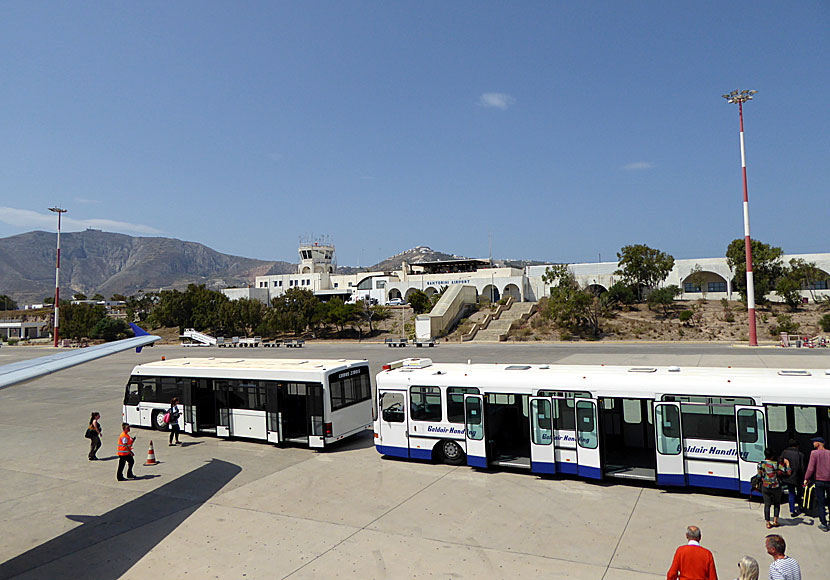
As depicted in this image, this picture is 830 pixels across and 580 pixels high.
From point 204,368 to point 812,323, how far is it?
61.3 m

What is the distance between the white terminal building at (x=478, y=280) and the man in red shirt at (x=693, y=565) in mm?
70216

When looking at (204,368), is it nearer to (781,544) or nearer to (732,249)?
(781,544)

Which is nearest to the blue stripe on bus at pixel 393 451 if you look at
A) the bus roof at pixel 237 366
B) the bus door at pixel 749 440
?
the bus roof at pixel 237 366

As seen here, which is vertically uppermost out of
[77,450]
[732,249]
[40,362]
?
[732,249]

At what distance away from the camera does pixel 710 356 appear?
37.8 m

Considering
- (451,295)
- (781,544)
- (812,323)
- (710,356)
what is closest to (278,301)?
(451,295)

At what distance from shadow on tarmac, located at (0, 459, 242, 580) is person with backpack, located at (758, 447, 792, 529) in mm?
10327

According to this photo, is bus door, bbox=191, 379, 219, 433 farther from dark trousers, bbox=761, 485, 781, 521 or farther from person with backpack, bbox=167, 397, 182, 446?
dark trousers, bbox=761, 485, 781, 521

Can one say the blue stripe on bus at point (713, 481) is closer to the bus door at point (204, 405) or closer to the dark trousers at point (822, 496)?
the dark trousers at point (822, 496)

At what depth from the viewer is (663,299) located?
65.6 metres

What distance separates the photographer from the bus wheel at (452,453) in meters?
A: 13.5

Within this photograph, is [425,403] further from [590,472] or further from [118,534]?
[118,534]

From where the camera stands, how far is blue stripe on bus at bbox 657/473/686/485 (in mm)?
11078

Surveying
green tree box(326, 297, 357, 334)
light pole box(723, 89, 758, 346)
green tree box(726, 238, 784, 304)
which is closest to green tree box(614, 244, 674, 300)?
green tree box(726, 238, 784, 304)
